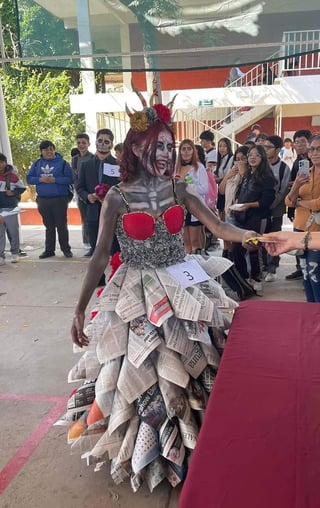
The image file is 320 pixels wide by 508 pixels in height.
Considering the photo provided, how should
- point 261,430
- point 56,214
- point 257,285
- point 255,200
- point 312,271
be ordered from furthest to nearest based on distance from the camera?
1. point 56,214
2. point 257,285
3. point 255,200
4. point 312,271
5. point 261,430

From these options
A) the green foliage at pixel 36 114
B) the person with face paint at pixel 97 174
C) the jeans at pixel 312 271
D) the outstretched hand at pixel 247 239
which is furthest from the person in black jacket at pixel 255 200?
the green foliage at pixel 36 114

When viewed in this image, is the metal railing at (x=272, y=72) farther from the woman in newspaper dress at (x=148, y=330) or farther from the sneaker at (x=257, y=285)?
the woman in newspaper dress at (x=148, y=330)

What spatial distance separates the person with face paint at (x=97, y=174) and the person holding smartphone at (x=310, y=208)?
90.9 inches

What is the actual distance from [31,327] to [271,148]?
136 inches

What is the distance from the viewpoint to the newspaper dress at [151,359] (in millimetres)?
2057

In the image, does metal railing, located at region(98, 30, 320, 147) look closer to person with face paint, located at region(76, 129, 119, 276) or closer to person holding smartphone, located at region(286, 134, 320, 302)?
person with face paint, located at region(76, 129, 119, 276)

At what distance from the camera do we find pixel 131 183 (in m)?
2.25

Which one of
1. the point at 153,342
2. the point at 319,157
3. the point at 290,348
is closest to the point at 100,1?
the point at 319,157

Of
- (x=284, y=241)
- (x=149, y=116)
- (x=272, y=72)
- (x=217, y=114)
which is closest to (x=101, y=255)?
(x=149, y=116)

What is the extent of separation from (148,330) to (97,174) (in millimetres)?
4276

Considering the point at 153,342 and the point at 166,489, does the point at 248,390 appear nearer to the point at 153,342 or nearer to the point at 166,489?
the point at 153,342

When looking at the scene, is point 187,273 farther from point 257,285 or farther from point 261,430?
point 257,285

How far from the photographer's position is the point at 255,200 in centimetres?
490

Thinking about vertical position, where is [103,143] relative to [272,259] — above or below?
above
